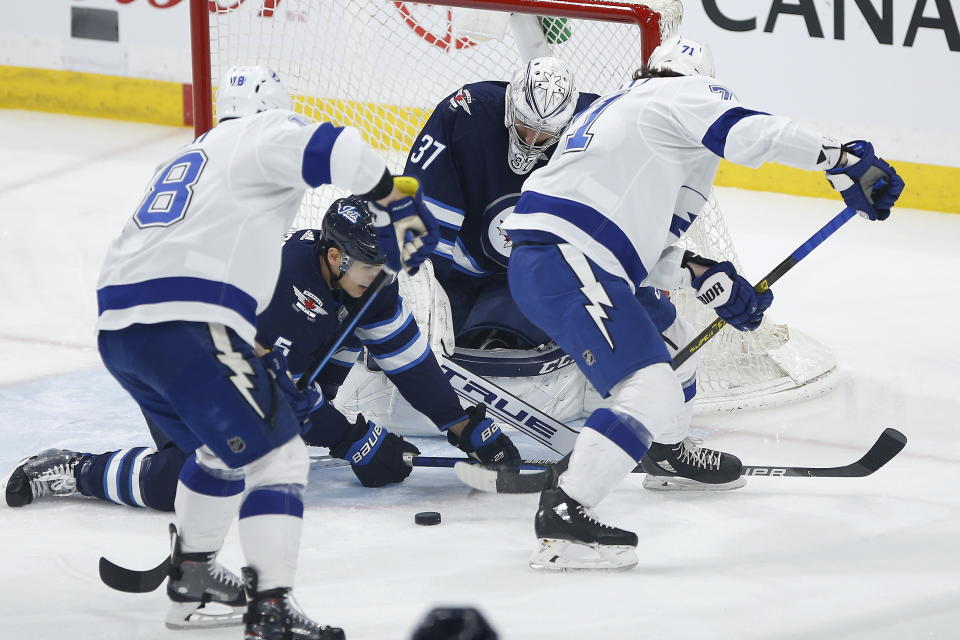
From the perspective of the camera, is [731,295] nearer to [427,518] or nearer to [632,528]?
[632,528]

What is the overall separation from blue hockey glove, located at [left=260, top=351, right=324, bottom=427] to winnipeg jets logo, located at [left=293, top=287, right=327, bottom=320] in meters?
0.23

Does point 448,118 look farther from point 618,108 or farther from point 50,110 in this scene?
point 50,110

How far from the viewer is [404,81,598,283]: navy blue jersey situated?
3.85 metres

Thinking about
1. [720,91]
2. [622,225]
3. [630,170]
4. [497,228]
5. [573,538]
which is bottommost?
[573,538]

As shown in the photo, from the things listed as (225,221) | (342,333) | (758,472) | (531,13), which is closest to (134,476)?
(342,333)

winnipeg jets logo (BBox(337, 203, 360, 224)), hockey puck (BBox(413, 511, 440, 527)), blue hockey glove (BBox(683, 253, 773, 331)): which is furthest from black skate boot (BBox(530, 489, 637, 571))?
winnipeg jets logo (BBox(337, 203, 360, 224))

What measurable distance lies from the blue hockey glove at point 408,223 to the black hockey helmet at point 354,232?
486mm

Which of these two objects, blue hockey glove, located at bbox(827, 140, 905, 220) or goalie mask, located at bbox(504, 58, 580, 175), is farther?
goalie mask, located at bbox(504, 58, 580, 175)

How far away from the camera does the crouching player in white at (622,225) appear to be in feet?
9.71

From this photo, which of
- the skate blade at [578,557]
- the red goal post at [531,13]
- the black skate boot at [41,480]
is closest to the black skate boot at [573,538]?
the skate blade at [578,557]

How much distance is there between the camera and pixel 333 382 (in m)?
3.62

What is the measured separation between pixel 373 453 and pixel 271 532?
3.35 ft

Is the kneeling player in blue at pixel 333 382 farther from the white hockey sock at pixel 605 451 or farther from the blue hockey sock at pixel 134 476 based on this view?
the white hockey sock at pixel 605 451

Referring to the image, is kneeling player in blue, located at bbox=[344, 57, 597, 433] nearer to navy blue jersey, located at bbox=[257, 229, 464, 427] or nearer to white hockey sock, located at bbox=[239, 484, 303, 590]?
navy blue jersey, located at bbox=[257, 229, 464, 427]
